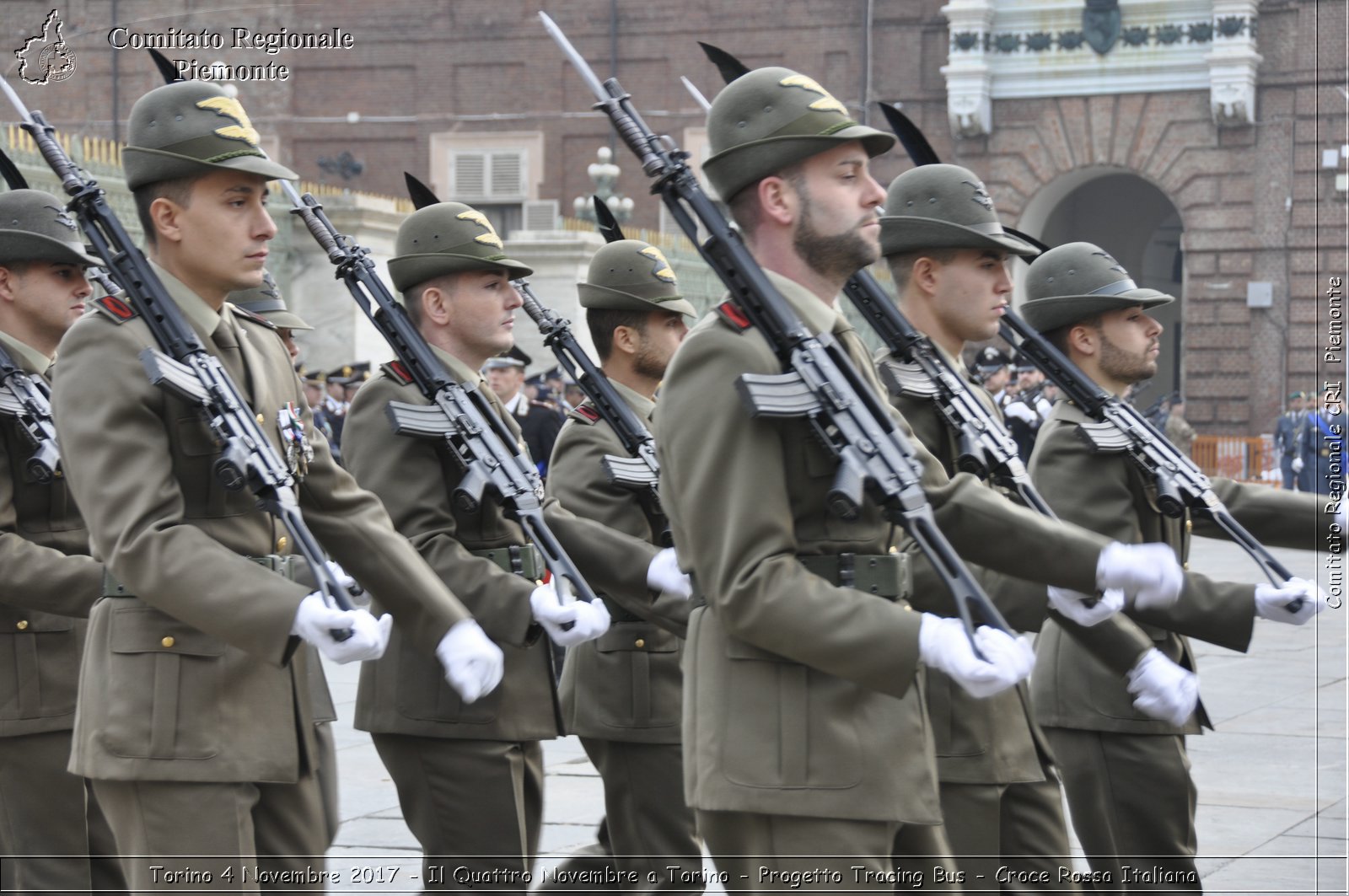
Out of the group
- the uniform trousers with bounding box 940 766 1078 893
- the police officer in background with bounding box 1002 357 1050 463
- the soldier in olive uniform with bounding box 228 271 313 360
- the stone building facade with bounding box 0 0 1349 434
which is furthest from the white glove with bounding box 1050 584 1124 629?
the stone building facade with bounding box 0 0 1349 434

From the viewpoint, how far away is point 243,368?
386 centimetres

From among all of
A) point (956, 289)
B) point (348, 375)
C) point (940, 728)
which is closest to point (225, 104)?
point (956, 289)

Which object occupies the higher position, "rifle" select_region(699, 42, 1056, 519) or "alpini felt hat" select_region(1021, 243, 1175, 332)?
"alpini felt hat" select_region(1021, 243, 1175, 332)

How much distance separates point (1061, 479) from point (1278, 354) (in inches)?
924

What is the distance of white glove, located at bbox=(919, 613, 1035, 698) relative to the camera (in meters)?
3.07

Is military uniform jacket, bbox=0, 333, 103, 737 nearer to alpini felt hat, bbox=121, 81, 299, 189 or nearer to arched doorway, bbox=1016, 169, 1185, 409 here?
alpini felt hat, bbox=121, 81, 299, 189

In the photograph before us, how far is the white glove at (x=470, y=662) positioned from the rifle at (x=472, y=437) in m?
0.77

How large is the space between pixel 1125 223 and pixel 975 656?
28773mm

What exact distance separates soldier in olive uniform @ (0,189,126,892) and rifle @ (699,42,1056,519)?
2.02 metres

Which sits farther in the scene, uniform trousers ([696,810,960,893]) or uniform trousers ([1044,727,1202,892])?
uniform trousers ([1044,727,1202,892])

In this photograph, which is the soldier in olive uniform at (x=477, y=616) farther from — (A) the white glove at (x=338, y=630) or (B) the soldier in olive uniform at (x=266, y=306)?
(B) the soldier in olive uniform at (x=266, y=306)

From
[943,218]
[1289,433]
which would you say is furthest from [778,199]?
[1289,433]

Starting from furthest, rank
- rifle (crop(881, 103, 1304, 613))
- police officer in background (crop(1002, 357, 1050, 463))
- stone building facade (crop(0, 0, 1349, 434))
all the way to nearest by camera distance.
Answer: stone building facade (crop(0, 0, 1349, 434))
police officer in background (crop(1002, 357, 1050, 463))
rifle (crop(881, 103, 1304, 613))

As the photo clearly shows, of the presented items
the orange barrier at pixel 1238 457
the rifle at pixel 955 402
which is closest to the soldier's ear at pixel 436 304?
the rifle at pixel 955 402
